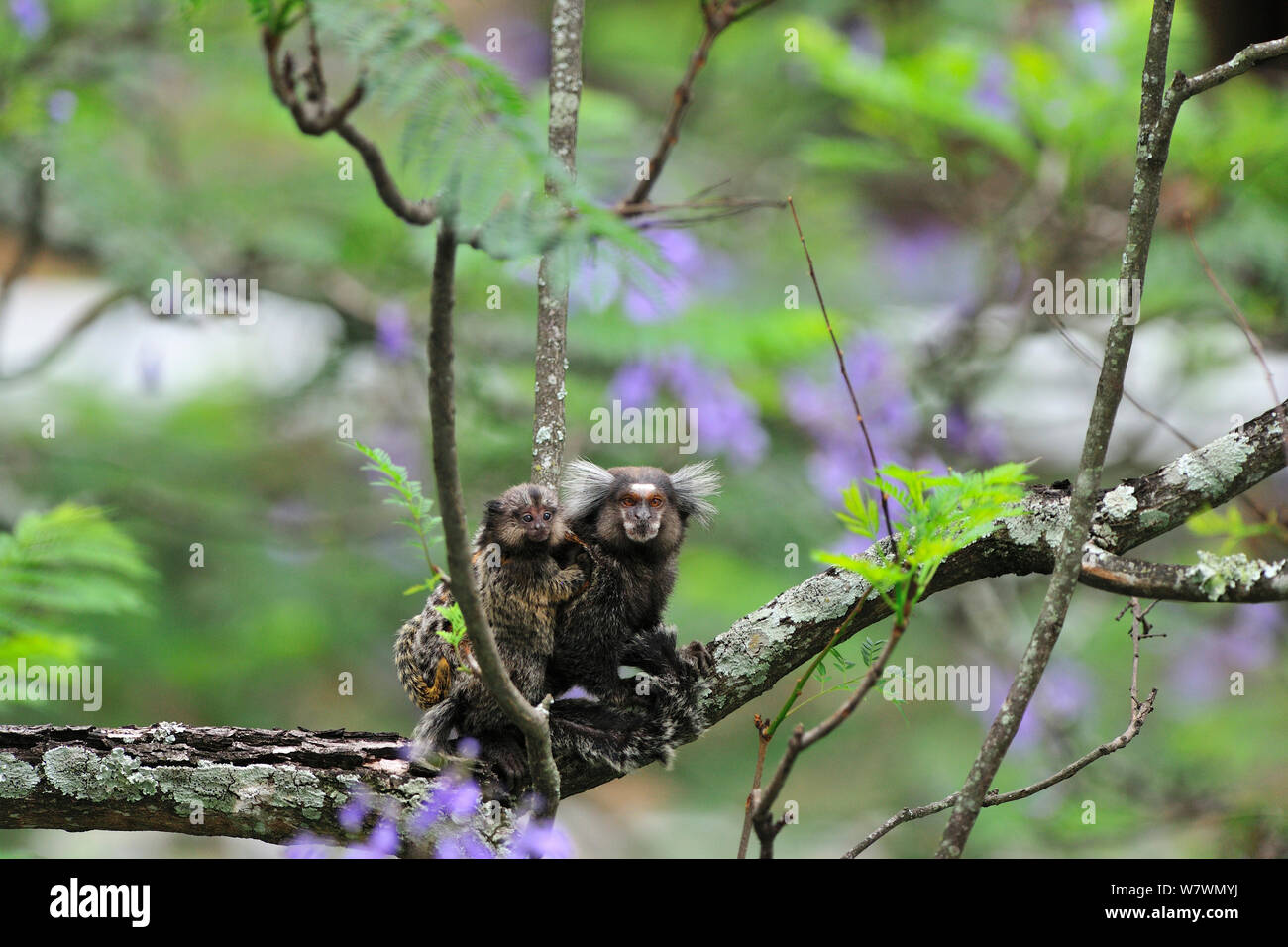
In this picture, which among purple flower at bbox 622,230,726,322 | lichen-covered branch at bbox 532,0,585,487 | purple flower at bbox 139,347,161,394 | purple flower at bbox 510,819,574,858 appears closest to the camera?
purple flower at bbox 510,819,574,858

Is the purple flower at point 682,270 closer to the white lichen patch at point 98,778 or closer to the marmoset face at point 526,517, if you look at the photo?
the marmoset face at point 526,517

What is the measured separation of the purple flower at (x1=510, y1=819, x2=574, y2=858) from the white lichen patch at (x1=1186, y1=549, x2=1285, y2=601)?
7.99 ft

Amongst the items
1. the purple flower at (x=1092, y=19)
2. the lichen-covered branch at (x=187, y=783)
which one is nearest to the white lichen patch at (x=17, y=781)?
the lichen-covered branch at (x=187, y=783)

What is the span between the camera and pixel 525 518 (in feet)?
16.4

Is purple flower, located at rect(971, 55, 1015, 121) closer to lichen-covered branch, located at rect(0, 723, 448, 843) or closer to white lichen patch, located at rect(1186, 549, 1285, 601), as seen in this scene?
white lichen patch, located at rect(1186, 549, 1285, 601)

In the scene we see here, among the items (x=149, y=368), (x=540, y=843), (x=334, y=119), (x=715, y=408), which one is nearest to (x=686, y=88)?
(x=334, y=119)

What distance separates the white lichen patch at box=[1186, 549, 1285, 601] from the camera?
401cm

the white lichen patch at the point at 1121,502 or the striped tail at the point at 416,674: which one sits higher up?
the white lichen patch at the point at 1121,502

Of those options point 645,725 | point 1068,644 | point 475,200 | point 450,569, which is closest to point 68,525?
point 645,725

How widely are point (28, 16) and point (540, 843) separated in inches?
289

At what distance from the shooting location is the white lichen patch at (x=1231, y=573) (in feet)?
13.1

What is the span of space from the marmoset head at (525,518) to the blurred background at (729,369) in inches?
83.7

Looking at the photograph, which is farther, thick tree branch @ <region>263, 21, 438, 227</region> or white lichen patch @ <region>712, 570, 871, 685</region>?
white lichen patch @ <region>712, 570, 871, 685</region>

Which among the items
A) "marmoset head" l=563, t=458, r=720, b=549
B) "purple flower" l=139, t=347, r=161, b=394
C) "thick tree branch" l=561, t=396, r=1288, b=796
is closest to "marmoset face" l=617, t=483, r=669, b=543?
"marmoset head" l=563, t=458, r=720, b=549
